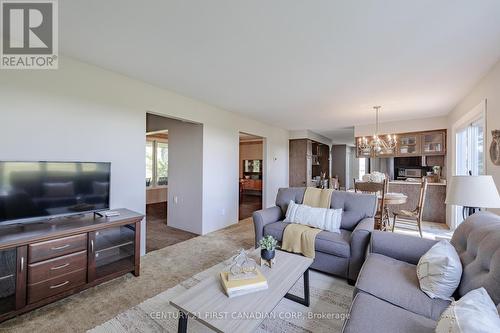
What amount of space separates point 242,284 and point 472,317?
1.16 m

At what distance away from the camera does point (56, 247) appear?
196 centimetres

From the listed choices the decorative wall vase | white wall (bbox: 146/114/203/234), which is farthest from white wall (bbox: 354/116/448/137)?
white wall (bbox: 146/114/203/234)

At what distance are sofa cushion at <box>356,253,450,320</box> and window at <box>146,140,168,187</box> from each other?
23.1 feet

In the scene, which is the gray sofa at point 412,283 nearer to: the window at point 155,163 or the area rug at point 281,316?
the area rug at point 281,316

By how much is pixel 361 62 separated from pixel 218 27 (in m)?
1.64

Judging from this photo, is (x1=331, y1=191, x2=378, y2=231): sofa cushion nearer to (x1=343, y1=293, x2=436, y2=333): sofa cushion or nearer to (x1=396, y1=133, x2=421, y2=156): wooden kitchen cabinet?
(x1=343, y1=293, x2=436, y2=333): sofa cushion

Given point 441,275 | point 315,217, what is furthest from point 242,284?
point 315,217

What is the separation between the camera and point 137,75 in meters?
2.96

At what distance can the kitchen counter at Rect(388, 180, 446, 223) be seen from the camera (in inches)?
201

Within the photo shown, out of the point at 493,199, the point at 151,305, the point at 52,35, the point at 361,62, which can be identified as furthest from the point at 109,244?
the point at 493,199

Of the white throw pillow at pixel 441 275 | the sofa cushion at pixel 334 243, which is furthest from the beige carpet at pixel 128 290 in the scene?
the white throw pillow at pixel 441 275

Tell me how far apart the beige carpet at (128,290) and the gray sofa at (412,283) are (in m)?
1.87

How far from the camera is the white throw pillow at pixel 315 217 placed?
282cm

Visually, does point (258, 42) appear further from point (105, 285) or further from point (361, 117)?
point (361, 117)
